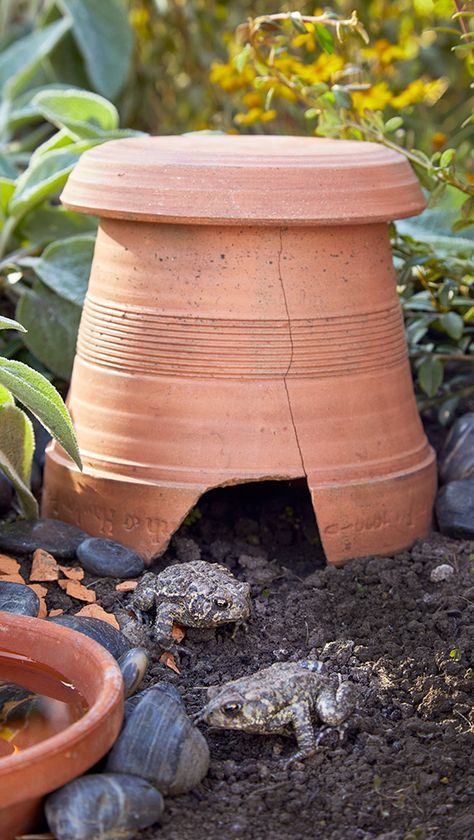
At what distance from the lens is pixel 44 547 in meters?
2.52

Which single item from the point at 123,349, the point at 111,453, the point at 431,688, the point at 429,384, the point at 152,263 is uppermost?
the point at 152,263

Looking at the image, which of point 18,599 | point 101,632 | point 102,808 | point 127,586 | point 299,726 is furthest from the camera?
point 127,586

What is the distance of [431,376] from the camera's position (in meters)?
3.10

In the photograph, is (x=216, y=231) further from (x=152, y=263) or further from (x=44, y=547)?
(x=44, y=547)

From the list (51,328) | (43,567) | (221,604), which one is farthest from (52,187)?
(221,604)

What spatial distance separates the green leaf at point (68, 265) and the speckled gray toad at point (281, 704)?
61.0 inches

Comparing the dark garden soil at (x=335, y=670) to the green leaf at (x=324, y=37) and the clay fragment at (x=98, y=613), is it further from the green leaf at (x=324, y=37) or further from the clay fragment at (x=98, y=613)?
the green leaf at (x=324, y=37)

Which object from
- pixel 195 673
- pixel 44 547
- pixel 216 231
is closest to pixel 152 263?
pixel 216 231

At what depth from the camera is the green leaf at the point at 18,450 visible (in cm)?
250

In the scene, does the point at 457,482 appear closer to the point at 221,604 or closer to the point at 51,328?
the point at 221,604

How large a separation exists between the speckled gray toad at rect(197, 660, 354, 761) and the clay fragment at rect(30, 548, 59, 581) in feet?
2.02

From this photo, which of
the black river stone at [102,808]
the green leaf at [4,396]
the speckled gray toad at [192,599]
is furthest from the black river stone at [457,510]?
the black river stone at [102,808]

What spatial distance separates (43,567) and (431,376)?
50.8 inches

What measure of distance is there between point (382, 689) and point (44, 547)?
896 millimetres
